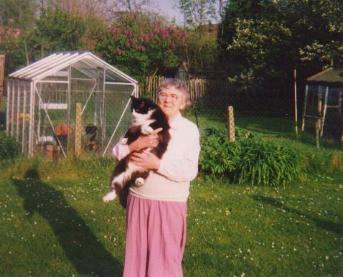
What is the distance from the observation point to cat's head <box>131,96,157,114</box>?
4.19 m

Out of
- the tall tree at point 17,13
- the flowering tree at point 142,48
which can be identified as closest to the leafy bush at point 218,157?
the tall tree at point 17,13

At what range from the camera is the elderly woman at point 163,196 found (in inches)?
155

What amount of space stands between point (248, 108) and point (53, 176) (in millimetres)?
19832

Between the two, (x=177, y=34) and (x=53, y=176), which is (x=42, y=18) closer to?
(x=177, y=34)

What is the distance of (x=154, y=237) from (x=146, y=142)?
2.21 feet

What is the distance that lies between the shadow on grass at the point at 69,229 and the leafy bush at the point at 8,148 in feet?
5.16

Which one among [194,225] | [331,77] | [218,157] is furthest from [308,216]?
[331,77]

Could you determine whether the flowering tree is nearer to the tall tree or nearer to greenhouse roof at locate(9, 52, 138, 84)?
the tall tree

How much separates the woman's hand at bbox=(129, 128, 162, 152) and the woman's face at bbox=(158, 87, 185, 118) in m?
0.18

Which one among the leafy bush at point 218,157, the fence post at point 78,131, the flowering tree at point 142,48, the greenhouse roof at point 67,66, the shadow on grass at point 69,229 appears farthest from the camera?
the flowering tree at point 142,48

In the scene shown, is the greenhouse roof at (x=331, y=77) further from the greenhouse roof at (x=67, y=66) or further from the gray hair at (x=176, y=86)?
the gray hair at (x=176, y=86)

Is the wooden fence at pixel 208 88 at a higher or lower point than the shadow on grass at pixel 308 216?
higher

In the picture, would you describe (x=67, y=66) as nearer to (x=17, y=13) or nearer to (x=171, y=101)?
(x=171, y=101)

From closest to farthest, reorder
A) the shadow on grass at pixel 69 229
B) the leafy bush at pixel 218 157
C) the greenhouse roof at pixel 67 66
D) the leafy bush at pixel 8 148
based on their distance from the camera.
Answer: the shadow on grass at pixel 69 229 → the leafy bush at pixel 218 157 → the leafy bush at pixel 8 148 → the greenhouse roof at pixel 67 66
